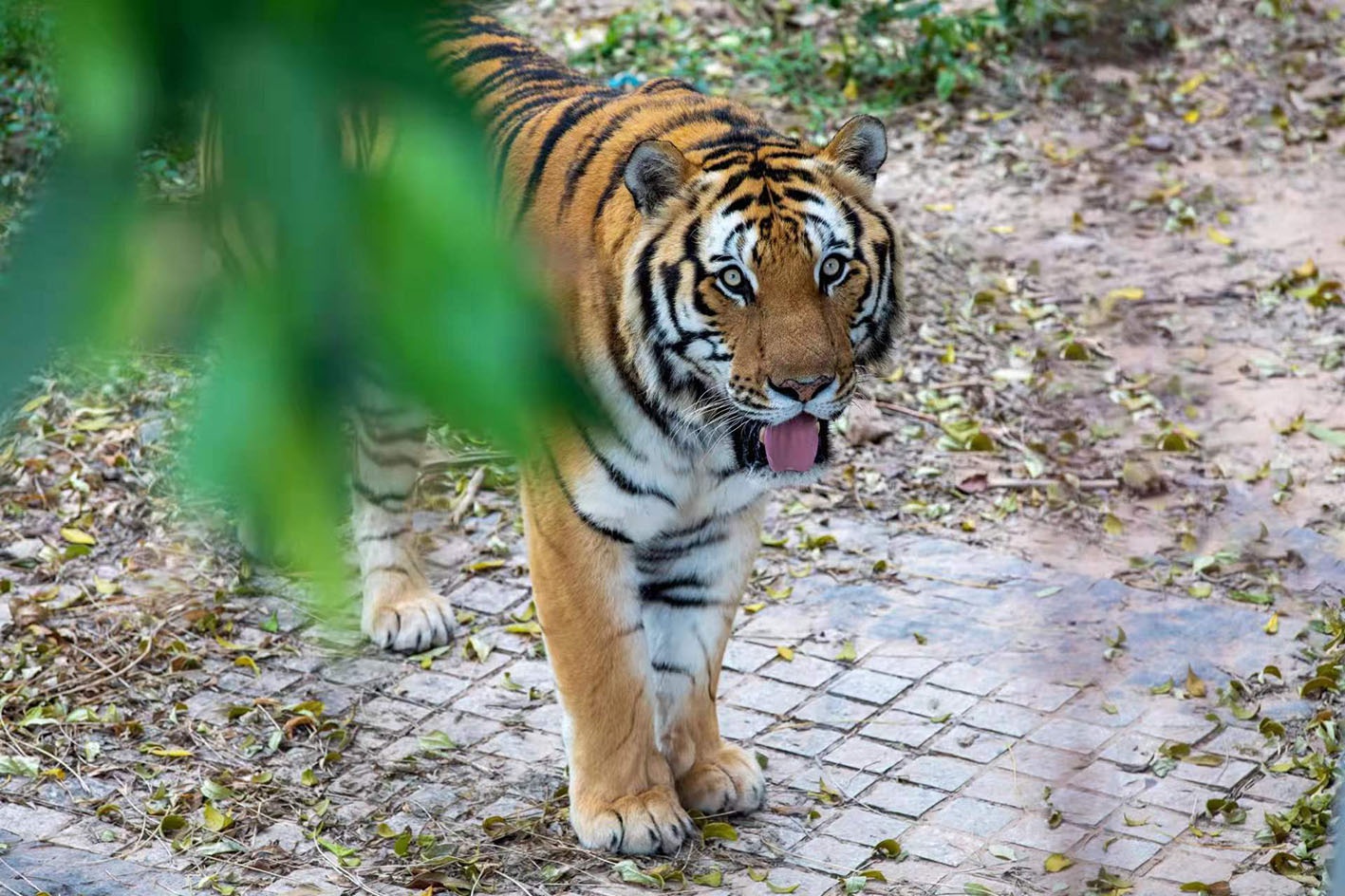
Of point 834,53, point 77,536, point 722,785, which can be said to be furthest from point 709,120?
point 834,53

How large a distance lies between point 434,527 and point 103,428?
462 cm

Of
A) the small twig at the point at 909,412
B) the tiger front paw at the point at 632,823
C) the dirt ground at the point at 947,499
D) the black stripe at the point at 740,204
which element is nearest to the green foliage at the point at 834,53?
the dirt ground at the point at 947,499

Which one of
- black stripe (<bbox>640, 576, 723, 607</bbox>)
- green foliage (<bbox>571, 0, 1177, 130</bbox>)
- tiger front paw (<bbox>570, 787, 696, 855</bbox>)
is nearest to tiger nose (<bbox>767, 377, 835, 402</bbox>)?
black stripe (<bbox>640, 576, 723, 607</bbox>)

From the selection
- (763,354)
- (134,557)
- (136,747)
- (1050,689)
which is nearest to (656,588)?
(763,354)

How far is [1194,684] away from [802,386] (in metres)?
1.60

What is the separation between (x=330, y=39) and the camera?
621 millimetres

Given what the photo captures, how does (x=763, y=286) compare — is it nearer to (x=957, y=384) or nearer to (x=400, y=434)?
(x=400, y=434)

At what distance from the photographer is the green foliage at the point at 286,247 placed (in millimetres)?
588

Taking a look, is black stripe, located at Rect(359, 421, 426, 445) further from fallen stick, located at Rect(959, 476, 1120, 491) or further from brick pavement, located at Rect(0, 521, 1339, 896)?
fallen stick, located at Rect(959, 476, 1120, 491)

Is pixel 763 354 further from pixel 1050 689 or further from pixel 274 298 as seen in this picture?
pixel 274 298

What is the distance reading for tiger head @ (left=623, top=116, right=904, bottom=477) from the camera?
9.77ft

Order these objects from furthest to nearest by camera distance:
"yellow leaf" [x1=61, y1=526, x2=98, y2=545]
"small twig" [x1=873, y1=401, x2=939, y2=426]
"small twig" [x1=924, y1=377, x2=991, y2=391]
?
"small twig" [x1=924, y1=377, x2=991, y2=391]
"small twig" [x1=873, y1=401, x2=939, y2=426]
"yellow leaf" [x1=61, y1=526, x2=98, y2=545]

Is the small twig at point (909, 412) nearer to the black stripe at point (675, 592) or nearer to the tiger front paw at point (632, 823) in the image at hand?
the black stripe at point (675, 592)

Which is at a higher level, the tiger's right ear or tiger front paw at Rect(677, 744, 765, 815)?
the tiger's right ear
